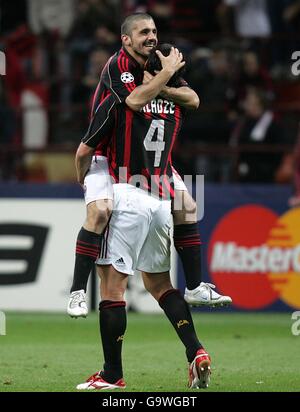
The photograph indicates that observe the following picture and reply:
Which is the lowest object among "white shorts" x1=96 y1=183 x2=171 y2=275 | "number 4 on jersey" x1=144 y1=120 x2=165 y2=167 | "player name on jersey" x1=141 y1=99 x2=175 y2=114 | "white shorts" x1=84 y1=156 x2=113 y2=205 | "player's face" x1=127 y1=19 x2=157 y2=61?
"white shorts" x1=96 y1=183 x2=171 y2=275

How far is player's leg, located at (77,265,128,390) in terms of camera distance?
7621 mm

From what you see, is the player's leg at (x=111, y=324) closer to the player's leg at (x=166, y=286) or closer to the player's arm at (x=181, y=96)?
the player's leg at (x=166, y=286)

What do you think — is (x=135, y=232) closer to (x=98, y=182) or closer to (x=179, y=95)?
(x=98, y=182)

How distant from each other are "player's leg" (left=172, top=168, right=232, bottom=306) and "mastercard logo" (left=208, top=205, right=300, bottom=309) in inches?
211

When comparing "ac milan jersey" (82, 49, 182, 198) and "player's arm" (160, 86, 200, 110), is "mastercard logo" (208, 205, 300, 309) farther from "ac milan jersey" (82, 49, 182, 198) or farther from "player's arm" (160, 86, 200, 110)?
"player's arm" (160, 86, 200, 110)

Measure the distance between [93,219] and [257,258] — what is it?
5.93 m

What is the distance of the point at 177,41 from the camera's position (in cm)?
1590

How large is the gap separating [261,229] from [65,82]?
13.3ft

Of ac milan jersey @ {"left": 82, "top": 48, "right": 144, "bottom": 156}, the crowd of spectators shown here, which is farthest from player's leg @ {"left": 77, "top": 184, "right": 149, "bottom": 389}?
the crowd of spectators

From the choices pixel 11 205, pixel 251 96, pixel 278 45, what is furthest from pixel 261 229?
pixel 278 45

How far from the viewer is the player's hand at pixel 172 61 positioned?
24.5ft

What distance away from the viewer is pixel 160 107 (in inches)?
303

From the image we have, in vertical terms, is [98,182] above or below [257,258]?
above

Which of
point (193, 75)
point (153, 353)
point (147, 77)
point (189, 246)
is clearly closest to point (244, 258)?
point (193, 75)
